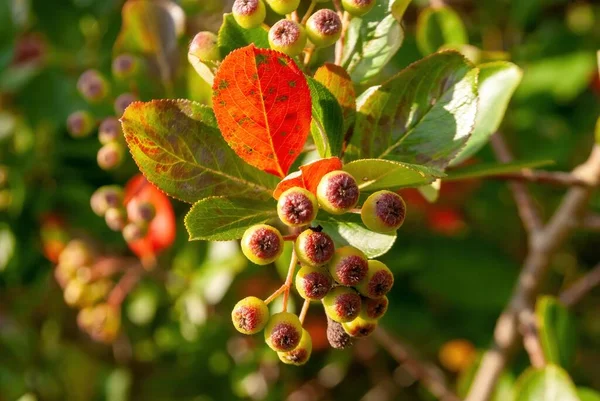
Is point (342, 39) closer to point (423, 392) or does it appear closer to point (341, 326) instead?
point (341, 326)

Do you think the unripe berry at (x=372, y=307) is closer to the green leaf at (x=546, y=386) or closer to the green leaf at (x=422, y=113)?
the green leaf at (x=422, y=113)

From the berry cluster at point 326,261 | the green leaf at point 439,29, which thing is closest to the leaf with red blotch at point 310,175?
the berry cluster at point 326,261

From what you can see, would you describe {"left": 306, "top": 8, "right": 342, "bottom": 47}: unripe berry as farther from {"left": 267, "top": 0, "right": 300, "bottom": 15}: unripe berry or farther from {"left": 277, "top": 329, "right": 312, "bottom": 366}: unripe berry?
{"left": 277, "top": 329, "right": 312, "bottom": 366}: unripe berry

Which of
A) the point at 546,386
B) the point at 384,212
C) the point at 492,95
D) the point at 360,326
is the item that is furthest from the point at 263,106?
the point at 546,386

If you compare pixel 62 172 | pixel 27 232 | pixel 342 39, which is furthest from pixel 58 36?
pixel 342 39

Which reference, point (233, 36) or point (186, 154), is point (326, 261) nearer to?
point (186, 154)
